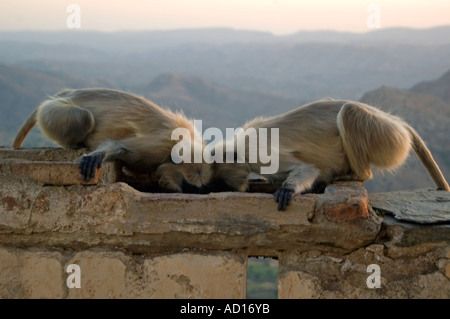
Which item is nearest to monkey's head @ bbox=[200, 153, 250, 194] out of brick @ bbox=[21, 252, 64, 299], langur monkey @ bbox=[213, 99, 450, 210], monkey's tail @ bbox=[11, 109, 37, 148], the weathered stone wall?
langur monkey @ bbox=[213, 99, 450, 210]

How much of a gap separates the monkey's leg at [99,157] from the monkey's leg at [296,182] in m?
0.74

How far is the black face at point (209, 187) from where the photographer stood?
2.70m

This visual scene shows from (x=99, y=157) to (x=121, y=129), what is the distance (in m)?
0.73

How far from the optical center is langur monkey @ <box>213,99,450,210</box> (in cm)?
286

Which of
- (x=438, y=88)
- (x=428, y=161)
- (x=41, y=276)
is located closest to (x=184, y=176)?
(x=41, y=276)

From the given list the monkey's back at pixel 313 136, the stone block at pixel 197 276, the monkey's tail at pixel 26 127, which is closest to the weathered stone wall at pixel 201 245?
the stone block at pixel 197 276

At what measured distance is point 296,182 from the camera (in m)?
2.56

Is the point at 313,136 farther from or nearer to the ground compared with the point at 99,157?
farther from the ground

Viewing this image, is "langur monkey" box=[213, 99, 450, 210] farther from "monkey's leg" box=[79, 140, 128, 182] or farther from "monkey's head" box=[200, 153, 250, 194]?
"monkey's leg" box=[79, 140, 128, 182]

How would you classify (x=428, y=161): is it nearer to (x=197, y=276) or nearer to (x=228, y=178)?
(x=228, y=178)

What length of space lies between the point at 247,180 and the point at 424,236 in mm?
883

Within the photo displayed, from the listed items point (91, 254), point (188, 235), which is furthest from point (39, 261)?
point (188, 235)

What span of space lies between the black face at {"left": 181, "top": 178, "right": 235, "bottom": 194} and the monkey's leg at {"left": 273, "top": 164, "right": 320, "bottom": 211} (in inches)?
12.7

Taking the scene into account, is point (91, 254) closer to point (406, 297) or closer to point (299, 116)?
point (406, 297)
